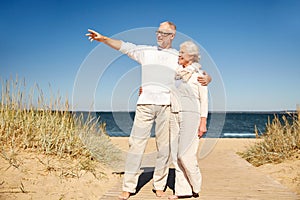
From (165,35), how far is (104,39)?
596 mm

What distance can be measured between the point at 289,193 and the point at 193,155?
1.16 meters

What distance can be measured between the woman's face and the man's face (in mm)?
179

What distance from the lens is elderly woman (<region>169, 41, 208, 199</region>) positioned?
3037 mm

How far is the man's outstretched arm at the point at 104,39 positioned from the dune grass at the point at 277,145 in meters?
3.48

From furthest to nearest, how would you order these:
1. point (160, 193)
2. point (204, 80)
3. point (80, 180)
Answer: point (80, 180) < point (160, 193) < point (204, 80)

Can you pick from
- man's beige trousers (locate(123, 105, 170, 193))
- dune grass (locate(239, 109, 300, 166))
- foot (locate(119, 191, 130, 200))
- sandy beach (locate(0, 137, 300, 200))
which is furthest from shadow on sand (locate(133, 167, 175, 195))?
dune grass (locate(239, 109, 300, 166))

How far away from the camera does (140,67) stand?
328 cm

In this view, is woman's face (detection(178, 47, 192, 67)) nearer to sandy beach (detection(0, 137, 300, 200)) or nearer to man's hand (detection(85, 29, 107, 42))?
man's hand (detection(85, 29, 107, 42))

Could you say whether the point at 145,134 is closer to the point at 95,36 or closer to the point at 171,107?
the point at 171,107

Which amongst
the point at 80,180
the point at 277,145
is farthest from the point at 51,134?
the point at 277,145

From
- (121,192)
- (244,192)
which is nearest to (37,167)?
(121,192)

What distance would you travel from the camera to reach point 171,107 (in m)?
3.14

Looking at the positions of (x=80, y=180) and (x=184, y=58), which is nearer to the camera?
(x=184, y=58)

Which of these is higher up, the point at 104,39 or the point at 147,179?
the point at 104,39
